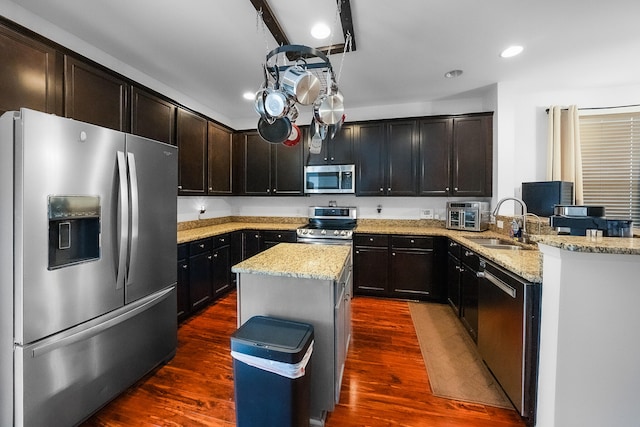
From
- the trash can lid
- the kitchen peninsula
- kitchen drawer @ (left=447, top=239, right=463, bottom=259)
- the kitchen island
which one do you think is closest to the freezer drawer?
the kitchen island

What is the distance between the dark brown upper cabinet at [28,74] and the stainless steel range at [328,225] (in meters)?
2.67

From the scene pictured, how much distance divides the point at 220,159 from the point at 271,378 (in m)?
3.25

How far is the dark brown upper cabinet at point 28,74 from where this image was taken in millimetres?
1633

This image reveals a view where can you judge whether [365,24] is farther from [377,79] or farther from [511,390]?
[511,390]

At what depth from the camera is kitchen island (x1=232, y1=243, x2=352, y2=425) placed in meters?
1.55

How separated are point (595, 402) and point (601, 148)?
10.4 ft

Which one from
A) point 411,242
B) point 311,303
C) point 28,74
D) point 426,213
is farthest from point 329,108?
point 426,213

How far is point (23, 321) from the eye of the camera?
1.29 metres

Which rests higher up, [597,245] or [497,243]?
[597,245]

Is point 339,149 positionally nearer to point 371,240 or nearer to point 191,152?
point 371,240

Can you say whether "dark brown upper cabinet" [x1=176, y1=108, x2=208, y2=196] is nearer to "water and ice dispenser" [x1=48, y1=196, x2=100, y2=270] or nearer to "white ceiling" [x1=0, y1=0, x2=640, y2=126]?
"white ceiling" [x1=0, y1=0, x2=640, y2=126]

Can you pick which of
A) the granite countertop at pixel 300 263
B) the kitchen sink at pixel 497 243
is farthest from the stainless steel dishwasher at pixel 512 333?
the granite countertop at pixel 300 263

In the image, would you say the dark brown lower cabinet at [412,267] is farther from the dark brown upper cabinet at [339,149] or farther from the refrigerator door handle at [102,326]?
the refrigerator door handle at [102,326]

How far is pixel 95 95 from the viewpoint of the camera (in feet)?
7.02
